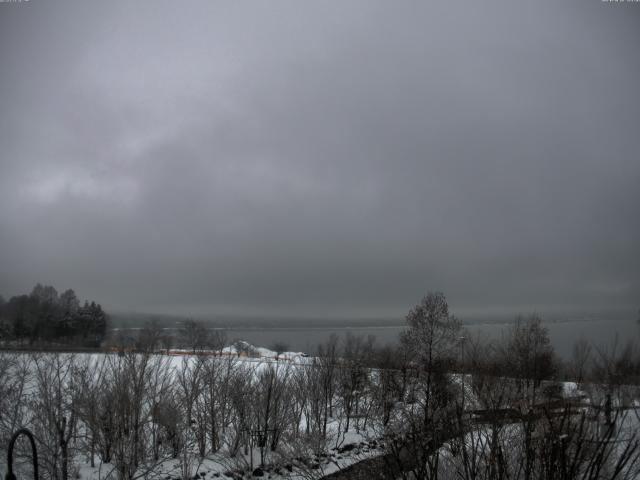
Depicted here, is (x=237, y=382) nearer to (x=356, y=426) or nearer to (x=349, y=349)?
(x=356, y=426)

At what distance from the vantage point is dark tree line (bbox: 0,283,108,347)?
85.6 m

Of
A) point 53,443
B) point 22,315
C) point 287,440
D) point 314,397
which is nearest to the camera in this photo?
point 53,443

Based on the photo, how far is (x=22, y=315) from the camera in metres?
89.1

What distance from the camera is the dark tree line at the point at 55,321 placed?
3371 inches

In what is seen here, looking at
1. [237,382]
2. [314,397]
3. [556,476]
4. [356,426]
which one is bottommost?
[356,426]

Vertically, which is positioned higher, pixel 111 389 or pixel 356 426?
pixel 111 389

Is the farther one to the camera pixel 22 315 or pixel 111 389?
pixel 22 315

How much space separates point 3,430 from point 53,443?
2.92 meters

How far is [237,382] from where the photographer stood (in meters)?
27.5

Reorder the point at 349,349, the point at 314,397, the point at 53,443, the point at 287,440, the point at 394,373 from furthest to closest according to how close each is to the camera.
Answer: the point at 349,349 < the point at 394,373 < the point at 314,397 < the point at 287,440 < the point at 53,443

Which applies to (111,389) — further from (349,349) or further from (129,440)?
(349,349)

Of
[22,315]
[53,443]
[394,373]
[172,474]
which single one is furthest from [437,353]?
[22,315]

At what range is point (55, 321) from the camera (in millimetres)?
94062

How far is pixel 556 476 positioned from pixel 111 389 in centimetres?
2541
